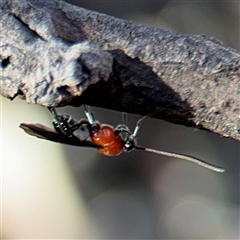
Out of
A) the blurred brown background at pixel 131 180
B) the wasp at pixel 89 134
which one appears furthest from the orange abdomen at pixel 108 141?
the blurred brown background at pixel 131 180

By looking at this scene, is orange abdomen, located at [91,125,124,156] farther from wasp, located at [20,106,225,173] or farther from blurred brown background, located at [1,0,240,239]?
blurred brown background, located at [1,0,240,239]

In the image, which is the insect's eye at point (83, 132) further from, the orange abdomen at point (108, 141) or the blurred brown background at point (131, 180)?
the blurred brown background at point (131, 180)

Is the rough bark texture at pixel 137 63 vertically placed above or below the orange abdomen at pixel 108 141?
below

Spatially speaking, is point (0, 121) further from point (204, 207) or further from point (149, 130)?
point (204, 207)

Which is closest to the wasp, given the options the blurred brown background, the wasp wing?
the wasp wing


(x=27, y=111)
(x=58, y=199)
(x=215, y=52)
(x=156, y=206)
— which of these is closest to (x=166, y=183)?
(x=156, y=206)

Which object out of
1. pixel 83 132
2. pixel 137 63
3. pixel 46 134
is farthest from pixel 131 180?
pixel 137 63

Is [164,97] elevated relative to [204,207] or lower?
lower
